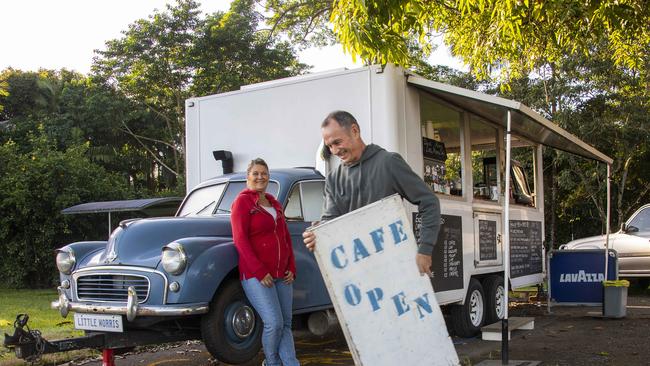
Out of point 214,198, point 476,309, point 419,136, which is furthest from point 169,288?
point 476,309

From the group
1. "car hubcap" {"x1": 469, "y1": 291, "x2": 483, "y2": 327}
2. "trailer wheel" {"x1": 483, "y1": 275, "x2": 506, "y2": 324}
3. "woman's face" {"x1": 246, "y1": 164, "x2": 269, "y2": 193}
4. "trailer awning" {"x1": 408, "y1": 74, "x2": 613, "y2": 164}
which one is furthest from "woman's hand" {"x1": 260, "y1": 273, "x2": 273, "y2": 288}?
"trailer wheel" {"x1": 483, "y1": 275, "x2": 506, "y2": 324}

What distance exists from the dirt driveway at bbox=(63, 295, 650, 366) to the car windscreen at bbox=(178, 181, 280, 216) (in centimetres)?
151

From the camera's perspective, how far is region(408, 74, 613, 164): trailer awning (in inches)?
270

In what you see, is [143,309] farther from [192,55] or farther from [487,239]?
[192,55]

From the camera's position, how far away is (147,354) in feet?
24.1

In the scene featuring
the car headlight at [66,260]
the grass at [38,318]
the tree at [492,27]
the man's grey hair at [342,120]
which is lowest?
the grass at [38,318]

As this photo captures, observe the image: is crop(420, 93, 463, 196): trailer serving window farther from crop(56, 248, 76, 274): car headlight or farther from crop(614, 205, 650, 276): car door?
crop(614, 205, 650, 276): car door

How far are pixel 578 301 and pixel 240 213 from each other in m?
6.80

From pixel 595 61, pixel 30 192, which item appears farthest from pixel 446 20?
pixel 30 192

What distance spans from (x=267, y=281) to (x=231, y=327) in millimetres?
785

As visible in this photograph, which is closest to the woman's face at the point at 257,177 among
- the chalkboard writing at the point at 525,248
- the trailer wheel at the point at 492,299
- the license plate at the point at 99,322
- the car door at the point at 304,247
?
the car door at the point at 304,247

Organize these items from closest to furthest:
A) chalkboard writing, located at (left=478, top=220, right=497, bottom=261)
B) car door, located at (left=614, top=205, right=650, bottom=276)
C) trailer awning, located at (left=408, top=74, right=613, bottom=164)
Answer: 1. trailer awning, located at (left=408, top=74, right=613, bottom=164)
2. chalkboard writing, located at (left=478, top=220, right=497, bottom=261)
3. car door, located at (left=614, top=205, right=650, bottom=276)

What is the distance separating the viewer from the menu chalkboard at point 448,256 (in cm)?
729

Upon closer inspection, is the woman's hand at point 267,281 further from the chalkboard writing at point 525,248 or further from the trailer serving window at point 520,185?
the trailer serving window at point 520,185
